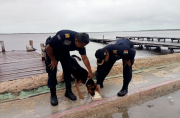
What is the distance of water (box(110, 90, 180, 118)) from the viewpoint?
9.50 feet

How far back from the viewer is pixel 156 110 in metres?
3.07

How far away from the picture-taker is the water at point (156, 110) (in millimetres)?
2896

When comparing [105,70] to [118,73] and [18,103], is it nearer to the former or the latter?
[118,73]

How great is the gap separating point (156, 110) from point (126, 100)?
24.2 inches

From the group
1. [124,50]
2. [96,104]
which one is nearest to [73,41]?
[124,50]

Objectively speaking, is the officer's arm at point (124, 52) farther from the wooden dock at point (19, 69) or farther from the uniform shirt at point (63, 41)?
the wooden dock at point (19, 69)

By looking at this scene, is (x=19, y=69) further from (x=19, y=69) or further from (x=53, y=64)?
(x=53, y=64)

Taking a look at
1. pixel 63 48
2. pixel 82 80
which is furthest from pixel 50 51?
pixel 82 80

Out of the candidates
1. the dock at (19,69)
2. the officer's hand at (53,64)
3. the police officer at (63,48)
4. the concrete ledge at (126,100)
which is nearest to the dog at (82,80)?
the police officer at (63,48)

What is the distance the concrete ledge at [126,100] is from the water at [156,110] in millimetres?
171

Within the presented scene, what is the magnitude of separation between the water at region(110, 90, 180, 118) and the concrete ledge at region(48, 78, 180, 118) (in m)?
0.17

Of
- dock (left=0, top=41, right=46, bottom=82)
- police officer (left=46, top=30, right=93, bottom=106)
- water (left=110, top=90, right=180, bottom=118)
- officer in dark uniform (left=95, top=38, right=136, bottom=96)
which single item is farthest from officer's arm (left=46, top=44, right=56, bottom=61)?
dock (left=0, top=41, right=46, bottom=82)

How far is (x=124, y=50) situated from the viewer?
288 cm

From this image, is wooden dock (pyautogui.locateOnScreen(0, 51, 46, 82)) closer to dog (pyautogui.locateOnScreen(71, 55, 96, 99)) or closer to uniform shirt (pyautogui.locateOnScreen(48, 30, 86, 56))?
dog (pyautogui.locateOnScreen(71, 55, 96, 99))
